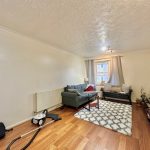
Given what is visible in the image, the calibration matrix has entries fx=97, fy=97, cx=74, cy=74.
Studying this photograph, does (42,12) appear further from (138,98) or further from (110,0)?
(138,98)

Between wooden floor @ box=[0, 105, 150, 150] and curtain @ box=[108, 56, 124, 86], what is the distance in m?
2.43

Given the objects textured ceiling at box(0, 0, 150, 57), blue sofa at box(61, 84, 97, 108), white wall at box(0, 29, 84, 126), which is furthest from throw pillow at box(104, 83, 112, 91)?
textured ceiling at box(0, 0, 150, 57)

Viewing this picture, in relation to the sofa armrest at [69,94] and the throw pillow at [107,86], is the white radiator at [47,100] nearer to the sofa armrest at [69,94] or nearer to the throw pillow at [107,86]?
the sofa armrest at [69,94]

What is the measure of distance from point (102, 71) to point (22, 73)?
415cm

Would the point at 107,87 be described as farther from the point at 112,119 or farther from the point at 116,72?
the point at 112,119

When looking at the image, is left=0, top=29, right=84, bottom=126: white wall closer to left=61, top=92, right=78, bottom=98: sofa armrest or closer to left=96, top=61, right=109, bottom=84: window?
left=61, top=92, right=78, bottom=98: sofa armrest

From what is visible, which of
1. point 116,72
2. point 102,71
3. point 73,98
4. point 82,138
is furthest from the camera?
point 102,71

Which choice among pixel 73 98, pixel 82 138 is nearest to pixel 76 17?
pixel 82 138

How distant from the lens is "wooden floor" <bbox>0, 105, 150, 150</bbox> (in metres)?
1.75

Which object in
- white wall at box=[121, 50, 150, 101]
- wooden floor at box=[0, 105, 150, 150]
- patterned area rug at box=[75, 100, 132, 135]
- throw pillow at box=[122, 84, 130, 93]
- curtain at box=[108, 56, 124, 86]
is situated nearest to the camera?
wooden floor at box=[0, 105, 150, 150]

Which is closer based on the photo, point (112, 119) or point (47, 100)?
point (112, 119)

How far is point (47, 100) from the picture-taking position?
10.9 ft

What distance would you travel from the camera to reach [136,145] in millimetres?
1768

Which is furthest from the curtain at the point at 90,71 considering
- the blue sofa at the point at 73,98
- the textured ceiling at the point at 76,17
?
the textured ceiling at the point at 76,17
